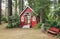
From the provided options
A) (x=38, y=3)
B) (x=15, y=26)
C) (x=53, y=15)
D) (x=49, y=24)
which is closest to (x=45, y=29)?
(x=49, y=24)

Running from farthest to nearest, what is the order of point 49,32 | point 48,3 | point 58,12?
point 48,3
point 49,32
point 58,12

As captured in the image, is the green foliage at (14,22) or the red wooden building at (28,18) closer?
the green foliage at (14,22)

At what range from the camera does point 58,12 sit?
1379 centimetres

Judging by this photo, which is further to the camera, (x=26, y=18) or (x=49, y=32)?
(x=26, y=18)

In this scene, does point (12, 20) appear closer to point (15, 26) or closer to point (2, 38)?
point (15, 26)

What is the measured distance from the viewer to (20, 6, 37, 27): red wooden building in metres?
23.0

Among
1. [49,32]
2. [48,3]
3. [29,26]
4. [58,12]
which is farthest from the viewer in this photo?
[29,26]

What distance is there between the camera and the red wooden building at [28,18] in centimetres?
2298

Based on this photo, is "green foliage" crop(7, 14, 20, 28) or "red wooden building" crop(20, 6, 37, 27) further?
"red wooden building" crop(20, 6, 37, 27)

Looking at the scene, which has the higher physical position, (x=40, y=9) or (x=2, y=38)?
(x=40, y=9)

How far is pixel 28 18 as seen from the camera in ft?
77.1

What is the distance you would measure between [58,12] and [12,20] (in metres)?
10.4

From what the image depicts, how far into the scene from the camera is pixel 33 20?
2317cm

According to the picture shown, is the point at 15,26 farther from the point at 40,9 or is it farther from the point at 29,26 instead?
the point at 40,9
